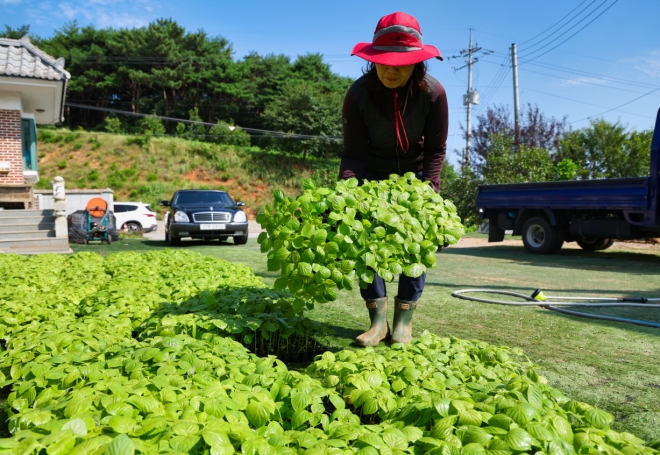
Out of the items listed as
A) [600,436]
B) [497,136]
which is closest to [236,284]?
[600,436]

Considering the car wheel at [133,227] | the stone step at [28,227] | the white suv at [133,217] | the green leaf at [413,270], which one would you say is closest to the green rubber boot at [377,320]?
the green leaf at [413,270]

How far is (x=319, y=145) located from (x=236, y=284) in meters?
39.4

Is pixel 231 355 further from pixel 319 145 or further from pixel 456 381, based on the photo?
pixel 319 145

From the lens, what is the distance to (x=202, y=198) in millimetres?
14305

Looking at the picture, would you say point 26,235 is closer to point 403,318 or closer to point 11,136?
point 11,136

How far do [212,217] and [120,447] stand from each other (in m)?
12.5

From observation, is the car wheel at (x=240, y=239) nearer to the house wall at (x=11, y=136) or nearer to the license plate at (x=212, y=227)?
the license plate at (x=212, y=227)

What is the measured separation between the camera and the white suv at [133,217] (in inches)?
845

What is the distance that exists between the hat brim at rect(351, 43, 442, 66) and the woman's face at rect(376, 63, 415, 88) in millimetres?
108

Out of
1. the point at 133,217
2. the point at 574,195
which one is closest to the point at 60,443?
the point at 574,195

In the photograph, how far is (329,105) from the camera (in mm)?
43719

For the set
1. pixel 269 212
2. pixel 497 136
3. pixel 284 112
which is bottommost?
pixel 269 212

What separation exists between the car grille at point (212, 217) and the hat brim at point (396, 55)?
10.7 m

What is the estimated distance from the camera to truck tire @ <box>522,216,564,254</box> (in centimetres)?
1187
